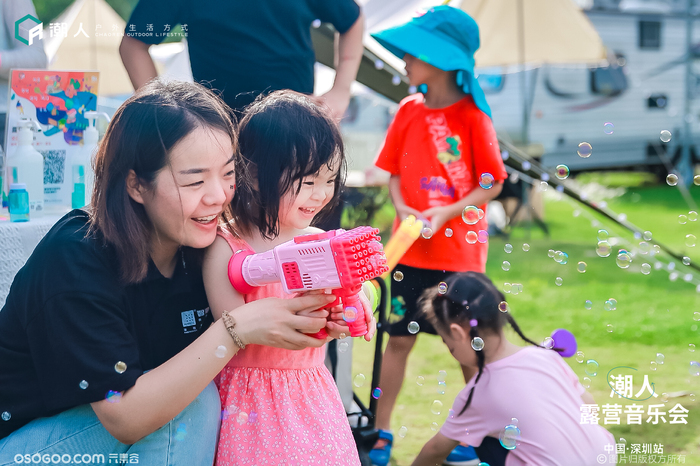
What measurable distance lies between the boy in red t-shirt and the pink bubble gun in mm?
758

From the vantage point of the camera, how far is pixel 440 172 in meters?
1.98

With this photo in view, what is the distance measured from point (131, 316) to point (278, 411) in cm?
32

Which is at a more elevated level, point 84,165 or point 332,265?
point 84,165

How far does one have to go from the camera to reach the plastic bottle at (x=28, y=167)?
1.51 metres

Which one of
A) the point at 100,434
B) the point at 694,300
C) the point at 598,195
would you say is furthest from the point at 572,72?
the point at 100,434

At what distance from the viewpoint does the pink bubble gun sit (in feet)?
3.33

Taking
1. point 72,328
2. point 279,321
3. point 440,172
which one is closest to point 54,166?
point 72,328

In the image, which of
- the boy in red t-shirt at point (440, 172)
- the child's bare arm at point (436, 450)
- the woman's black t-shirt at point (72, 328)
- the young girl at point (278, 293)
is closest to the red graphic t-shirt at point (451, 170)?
the boy in red t-shirt at point (440, 172)

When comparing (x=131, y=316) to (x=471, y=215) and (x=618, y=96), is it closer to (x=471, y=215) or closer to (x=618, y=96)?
(x=471, y=215)

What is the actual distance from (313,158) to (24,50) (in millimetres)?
947

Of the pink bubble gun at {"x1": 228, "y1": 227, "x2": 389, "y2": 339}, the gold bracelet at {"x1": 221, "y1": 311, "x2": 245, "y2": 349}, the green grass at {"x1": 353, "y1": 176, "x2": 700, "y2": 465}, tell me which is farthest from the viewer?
the green grass at {"x1": 353, "y1": 176, "x2": 700, "y2": 465}

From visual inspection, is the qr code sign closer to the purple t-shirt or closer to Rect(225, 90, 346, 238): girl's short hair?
Rect(225, 90, 346, 238): girl's short hair

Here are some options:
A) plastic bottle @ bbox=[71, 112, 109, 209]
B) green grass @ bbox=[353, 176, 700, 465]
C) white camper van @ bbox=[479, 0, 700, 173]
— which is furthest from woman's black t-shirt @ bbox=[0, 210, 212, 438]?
white camper van @ bbox=[479, 0, 700, 173]

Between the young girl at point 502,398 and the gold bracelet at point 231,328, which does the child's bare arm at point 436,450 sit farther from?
the gold bracelet at point 231,328
